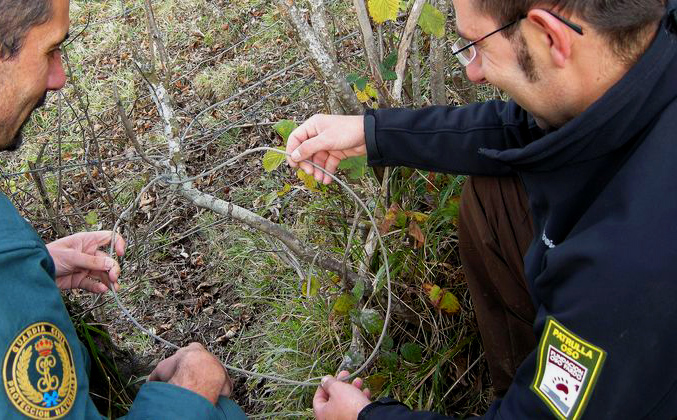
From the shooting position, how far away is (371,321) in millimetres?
2479

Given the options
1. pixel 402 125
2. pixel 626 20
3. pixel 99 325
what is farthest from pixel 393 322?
pixel 626 20

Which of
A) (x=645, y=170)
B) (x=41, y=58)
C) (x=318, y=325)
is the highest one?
(x=41, y=58)

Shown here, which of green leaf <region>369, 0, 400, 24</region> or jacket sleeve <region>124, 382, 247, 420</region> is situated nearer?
jacket sleeve <region>124, 382, 247, 420</region>

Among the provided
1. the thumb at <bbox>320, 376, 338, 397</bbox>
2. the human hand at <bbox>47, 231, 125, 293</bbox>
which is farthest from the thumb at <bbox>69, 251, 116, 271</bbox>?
the thumb at <bbox>320, 376, 338, 397</bbox>

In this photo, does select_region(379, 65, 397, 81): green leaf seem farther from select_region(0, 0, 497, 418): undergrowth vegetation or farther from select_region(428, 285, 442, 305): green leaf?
select_region(428, 285, 442, 305): green leaf

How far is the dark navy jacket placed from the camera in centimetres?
141

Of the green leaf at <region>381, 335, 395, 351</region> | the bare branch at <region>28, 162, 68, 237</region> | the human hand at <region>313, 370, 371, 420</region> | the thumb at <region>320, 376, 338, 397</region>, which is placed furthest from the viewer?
the bare branch at <region>28, 162, 68, 237</region>

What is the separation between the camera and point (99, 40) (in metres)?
6.53

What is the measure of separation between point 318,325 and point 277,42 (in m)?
3.11

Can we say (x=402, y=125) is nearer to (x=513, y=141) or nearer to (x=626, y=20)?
(x=513, y=141)

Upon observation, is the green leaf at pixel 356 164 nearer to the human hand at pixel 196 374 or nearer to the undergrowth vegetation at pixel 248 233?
the undergrowth vegetation at pixel 248 233

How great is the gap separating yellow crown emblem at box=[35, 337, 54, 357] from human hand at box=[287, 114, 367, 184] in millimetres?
939

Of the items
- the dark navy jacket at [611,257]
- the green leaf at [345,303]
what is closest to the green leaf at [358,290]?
the green leaf at [345,303]

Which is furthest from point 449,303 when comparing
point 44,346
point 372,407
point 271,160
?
point 44,346
